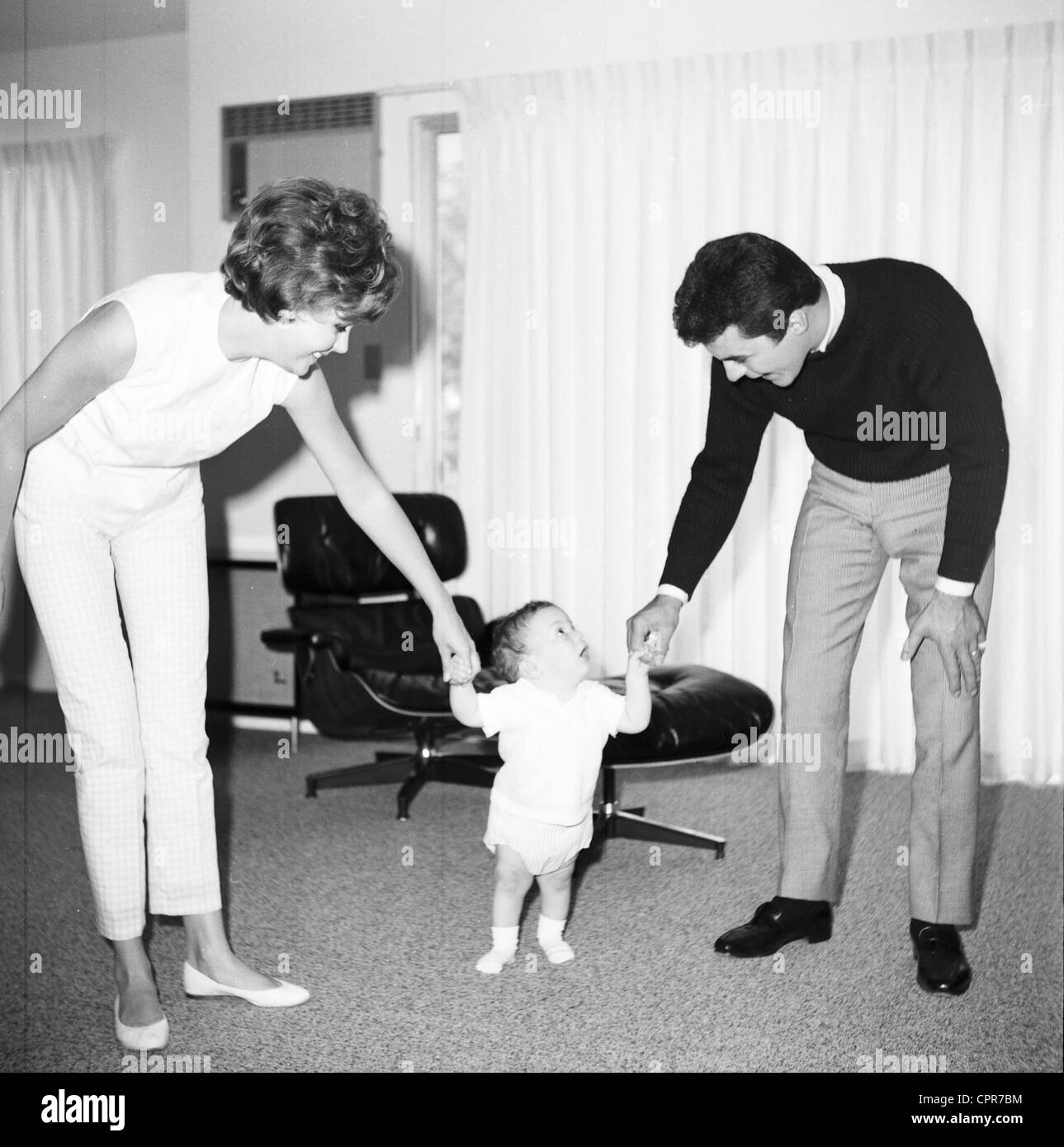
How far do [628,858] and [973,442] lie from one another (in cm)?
123

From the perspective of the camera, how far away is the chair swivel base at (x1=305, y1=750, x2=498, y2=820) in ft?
10.7

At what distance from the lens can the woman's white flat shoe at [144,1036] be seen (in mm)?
1709

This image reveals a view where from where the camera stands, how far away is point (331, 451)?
73.0 inches

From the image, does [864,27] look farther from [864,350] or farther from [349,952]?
[349,952]

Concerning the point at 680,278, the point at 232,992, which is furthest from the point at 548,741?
the point at 680,278

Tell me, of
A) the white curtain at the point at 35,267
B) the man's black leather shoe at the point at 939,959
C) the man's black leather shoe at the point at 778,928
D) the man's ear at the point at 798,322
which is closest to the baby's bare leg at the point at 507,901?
the man's black leather shoe at the point at 778,928

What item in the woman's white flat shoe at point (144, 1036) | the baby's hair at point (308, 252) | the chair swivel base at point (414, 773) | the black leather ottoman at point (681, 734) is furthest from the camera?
the chair swivel base at point (414, 773)

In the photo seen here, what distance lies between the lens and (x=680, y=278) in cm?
342

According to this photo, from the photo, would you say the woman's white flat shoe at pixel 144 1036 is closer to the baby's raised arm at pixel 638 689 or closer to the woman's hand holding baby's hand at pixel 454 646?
the woman's hand holding baby's hand at pixel 454 646

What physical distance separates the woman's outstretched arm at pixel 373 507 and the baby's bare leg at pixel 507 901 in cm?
35

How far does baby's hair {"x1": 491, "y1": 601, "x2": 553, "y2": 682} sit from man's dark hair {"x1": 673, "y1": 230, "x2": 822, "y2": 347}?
0.53 metres

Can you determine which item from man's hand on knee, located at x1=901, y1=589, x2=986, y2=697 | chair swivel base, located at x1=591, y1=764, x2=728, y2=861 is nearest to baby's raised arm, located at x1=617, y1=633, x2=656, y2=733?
man's hand on knee, located at x1=901, y1=589, x2=986, y2=697

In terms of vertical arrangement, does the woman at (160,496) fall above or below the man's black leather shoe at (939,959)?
above
